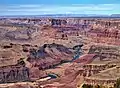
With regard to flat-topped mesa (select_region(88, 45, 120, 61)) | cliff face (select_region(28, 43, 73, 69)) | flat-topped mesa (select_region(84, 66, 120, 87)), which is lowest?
cliff face (select_region(28, 43, 73, 69))

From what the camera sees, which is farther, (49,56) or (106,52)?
(49,56)

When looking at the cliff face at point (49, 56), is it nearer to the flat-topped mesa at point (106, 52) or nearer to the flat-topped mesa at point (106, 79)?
the flat-topped mesa at point (106, 52)

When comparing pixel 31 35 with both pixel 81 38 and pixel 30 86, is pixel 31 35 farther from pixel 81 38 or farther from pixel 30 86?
pixel 30 86

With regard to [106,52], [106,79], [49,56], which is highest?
[106,79]

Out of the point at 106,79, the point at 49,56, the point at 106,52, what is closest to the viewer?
the point at 106,79

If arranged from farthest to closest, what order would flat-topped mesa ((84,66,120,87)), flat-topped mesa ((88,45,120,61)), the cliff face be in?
the cliff face < flat-topped mesa ((88,45,120,61)) < flat-topped mesa ((84,66,120,87))

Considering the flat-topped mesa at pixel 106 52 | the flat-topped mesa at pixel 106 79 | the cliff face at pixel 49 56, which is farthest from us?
the cliff face at pixel 49 56

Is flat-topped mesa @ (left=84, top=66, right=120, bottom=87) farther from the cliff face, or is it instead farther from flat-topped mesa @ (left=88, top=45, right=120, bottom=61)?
the cliff face

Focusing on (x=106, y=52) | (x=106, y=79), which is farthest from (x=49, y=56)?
(x=106, y=79)

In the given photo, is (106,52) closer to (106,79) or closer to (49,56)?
(49,56)

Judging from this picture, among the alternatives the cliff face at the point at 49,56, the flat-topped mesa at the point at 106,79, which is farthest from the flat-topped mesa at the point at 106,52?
the flat-topped mesa at the point at 106,79

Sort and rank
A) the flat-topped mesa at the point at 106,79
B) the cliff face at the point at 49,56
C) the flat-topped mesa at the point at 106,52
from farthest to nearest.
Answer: the cliff face at the point at 49,56
the flat-topped mesa at the point at 106,52
the flat-topped mesa at the point at 106,79

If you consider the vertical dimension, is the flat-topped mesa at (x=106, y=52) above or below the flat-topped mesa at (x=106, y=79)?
below

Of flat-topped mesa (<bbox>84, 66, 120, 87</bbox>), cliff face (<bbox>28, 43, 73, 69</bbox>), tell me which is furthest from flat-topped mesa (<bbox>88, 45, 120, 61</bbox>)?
flat-topped mesa (<bbox>84, 66, 120, 87</bbox>)
